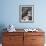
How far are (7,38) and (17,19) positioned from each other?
779 millimetres

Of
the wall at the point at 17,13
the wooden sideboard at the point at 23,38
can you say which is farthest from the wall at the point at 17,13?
the wooden sideboard at the point at 23,38

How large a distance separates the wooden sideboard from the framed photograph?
63 centimetres

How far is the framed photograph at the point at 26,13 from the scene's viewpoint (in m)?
4.04

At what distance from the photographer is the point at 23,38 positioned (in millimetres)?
3584

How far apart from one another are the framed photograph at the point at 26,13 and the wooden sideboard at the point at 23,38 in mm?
633

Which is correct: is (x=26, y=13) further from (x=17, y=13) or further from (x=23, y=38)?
(x=23, y=38)

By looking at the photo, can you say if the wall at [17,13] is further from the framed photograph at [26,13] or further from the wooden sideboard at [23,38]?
the wooden sideboard at [23,38]

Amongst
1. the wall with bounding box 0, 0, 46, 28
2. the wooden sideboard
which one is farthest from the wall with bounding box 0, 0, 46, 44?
the wooden sideboard

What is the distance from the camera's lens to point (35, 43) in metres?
3.59

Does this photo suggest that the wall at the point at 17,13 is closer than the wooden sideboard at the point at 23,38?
No

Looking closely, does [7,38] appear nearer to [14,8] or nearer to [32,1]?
[14,8]

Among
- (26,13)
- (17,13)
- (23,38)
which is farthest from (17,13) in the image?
(23,38)

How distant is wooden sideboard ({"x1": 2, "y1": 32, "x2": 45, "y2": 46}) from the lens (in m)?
3.57

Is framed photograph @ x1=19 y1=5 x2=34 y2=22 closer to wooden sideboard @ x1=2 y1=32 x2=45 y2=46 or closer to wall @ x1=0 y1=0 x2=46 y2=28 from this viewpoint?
wall @ x1=0 y1=0 x2=46 y2=28
